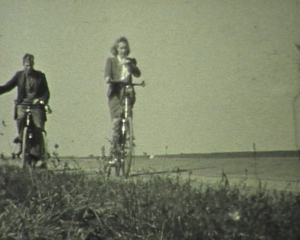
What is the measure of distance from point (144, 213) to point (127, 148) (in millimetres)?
3782

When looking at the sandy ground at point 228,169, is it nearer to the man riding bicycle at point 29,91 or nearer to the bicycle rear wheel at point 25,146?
the bicycle rear wheel at point 25,146

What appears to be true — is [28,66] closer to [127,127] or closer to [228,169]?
[127,127]

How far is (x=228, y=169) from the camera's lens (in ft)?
28.2

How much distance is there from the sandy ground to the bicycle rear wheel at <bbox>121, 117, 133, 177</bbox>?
0.45 ft

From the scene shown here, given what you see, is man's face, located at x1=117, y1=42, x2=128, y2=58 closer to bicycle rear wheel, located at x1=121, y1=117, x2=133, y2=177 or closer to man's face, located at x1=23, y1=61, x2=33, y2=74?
bicycle rear wheel, located at x1=121, y1=117, x2=133, y2=177

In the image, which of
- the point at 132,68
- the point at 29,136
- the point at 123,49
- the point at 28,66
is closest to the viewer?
the point at 132,68

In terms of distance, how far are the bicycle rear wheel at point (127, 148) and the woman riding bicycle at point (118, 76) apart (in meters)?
0.10

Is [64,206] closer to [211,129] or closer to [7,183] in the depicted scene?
[7,183]

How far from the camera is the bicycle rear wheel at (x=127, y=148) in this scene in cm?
814

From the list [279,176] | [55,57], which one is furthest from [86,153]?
[279,176]

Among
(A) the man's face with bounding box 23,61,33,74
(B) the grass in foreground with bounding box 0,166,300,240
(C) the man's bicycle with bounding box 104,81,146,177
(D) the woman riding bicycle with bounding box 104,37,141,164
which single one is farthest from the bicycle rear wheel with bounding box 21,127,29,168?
(B) the grass in foreground with bounding box 0,166,300,240

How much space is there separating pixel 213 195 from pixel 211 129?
20.1 feet

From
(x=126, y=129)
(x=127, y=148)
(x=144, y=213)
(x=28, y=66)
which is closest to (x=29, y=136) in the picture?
(x=28, y=66)

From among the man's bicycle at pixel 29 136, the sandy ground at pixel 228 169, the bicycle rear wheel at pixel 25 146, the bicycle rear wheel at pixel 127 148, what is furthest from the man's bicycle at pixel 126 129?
the bicycle rear wheel at pixel 25 146
